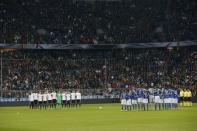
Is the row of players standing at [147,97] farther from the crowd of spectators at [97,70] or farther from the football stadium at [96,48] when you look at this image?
the crowd of spectators at [97,70]

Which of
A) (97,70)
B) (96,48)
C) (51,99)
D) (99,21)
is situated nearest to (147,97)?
(51,99)

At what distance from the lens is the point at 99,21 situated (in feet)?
237

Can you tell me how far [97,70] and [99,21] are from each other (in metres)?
7.43

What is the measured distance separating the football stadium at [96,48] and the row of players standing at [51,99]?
7228 mm

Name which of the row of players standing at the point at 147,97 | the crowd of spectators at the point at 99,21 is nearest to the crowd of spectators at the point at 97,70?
the crowd of spectators at the point at 99,21

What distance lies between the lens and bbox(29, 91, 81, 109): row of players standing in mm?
52281

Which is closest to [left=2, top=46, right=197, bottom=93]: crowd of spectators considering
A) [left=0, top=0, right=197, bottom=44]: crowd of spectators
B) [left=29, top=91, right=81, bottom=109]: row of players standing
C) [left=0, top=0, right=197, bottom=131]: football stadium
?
[left=0, top=0, right=197, bottom=131]: football stadium

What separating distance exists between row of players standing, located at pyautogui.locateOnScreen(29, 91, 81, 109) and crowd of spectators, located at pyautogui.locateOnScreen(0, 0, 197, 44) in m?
16.3

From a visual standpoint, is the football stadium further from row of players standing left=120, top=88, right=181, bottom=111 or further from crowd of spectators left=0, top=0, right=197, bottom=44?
row of players standing left=120, top=88, right=181, bottom=111

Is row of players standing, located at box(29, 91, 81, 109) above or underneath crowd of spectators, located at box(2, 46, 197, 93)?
underneath

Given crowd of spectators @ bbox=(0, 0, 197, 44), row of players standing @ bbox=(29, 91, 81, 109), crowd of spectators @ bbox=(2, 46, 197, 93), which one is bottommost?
row of players standing @ bbox=(29, 91, 81, 109)

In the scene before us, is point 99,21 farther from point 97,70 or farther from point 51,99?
point 51,99

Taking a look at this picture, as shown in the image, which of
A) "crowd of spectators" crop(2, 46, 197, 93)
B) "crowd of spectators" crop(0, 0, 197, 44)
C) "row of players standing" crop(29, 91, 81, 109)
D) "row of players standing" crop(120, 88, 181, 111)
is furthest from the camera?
"crowd of spectators" crop(0, 0, 197, 44)

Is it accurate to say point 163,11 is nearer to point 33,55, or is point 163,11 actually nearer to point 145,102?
point 33,55
